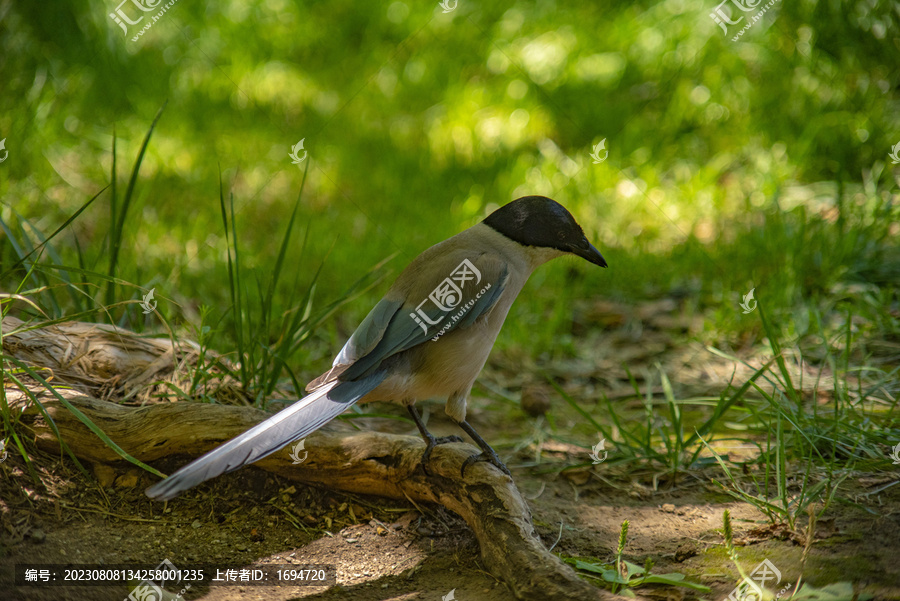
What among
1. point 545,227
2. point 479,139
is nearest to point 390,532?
point 545,227

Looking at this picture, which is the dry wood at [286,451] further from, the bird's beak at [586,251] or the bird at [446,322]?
the bird's beak at [586,251]

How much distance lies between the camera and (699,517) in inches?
111

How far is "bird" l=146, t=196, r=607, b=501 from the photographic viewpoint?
8.85 feet

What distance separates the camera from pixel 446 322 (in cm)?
289

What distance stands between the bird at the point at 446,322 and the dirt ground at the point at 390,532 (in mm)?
326

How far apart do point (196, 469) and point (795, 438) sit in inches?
92.5

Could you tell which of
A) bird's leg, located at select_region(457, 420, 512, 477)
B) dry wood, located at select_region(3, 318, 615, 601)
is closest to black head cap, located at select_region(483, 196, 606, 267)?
bird's leg, located at select_region(457, 420, 512, 477)

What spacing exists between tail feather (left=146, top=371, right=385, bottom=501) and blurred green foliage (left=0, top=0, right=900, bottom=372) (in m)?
→ 1.58

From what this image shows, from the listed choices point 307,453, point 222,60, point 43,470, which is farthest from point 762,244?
point 222,60

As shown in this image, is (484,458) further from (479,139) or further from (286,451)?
(479,139)

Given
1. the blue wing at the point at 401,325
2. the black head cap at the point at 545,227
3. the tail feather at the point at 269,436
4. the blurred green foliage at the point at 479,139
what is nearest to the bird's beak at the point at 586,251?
the black head cap at the point at 545,227

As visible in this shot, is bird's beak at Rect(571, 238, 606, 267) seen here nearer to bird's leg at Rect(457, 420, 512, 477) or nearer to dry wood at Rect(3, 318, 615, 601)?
bird's leg at Rect(457, 420, 512, 477)

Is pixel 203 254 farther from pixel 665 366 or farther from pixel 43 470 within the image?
pixel 665 366

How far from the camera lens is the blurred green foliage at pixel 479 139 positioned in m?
4.77
